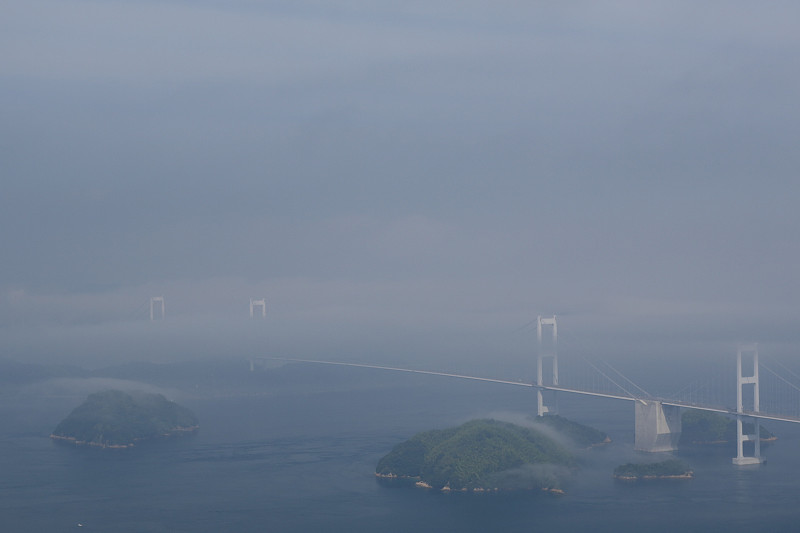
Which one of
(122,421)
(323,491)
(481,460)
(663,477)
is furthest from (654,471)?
(122,421)

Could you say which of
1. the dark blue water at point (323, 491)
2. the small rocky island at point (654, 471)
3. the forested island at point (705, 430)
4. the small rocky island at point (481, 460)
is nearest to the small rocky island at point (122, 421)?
the dark blue water at point (323, 491)

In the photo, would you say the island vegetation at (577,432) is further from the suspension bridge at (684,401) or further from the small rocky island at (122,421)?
the small rocky island at (122,421)

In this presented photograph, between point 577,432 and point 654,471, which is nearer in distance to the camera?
point 654,471

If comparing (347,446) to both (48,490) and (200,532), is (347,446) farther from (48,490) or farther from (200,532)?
(200,532)

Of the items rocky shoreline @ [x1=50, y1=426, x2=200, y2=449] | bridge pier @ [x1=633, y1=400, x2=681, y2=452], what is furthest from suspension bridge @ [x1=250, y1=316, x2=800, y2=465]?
rocky shoreline @ [x1=50, y1=426, x2=200, y2=449]

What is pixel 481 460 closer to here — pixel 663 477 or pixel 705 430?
pixel 663 477

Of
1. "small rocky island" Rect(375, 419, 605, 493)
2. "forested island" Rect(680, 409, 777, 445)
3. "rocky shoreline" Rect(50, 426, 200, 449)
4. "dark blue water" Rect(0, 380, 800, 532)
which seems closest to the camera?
"dark blue water" Rect(0, 380, 800, 532)

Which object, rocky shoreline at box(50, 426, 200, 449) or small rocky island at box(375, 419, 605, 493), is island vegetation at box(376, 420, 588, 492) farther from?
rocky shoreline at box(50, 426, 200, 449)
